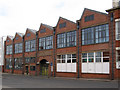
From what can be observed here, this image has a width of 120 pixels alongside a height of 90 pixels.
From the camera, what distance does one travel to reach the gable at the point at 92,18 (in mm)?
28788

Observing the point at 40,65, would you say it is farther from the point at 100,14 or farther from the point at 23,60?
the point at 100,14

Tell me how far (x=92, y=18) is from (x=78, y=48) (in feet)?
19.6

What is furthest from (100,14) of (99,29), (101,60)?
(101,60)

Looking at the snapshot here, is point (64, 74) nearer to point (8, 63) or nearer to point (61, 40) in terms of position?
point (61, 40)

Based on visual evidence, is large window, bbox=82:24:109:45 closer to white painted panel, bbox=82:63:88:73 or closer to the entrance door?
white painted panel, bbox=82:63:88:73

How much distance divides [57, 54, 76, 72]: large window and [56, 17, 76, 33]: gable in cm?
520

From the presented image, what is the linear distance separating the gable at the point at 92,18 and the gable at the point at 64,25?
8.52 feet

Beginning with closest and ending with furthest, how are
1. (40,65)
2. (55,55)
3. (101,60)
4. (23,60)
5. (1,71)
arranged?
(101,60)
(55,55)
(40,65)
(23,60)
(1,71)

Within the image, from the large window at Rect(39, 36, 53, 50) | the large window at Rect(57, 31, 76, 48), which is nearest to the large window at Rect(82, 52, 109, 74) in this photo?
the large window at Rect(57, 31, 76, 48)

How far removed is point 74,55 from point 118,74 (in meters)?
9.63

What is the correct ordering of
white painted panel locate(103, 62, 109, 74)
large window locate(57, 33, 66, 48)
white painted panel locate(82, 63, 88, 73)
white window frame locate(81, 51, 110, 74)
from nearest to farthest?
white painted panel locate(103, 62, 109, 74), white window frame locate(81, 51, 110, 74), white painted panel locate(82, 63, 88, 73), large window locate(57, 33, 66, 48)

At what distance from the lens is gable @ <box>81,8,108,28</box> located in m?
28.8

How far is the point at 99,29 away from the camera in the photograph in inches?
1157

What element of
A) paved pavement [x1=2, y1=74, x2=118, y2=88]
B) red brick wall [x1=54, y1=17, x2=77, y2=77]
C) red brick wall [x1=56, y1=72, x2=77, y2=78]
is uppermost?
A: red brick wall [x1=54, y1=17, x2=77, y2=77]
